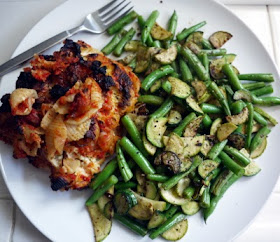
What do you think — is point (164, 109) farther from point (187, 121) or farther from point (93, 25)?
point (93, 25)

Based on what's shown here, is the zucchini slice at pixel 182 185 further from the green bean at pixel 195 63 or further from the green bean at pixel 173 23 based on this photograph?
the green bean at pixel 173 23

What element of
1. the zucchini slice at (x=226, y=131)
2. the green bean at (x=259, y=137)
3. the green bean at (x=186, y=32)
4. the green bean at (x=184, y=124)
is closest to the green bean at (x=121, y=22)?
the green bean at (x=186, y=32)

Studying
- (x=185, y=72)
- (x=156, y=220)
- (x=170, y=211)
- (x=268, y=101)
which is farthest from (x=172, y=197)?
(x=268, y=101)

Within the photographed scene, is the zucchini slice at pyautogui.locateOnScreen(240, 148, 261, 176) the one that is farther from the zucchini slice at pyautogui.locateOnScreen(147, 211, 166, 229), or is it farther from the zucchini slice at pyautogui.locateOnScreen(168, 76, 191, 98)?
the zucchini slice at pyautogui.locateOnScreen(147, 211, 166, 229)

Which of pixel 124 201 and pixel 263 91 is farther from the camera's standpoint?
pixel 263 91

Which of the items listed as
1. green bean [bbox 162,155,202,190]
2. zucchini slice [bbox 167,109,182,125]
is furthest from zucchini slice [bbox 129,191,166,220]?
zucchini slice [bbox 167,109,182,125]

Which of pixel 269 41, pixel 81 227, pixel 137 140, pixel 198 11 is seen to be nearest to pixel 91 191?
pixel 81 227
